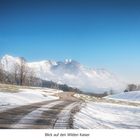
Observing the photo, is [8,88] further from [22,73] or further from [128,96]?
[128,96]

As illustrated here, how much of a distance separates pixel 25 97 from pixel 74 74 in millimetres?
990

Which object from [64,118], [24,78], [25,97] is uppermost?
[24,78]

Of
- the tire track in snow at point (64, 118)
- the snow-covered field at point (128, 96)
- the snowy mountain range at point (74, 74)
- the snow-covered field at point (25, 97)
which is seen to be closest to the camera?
the tire track in snow at point (64, 118)

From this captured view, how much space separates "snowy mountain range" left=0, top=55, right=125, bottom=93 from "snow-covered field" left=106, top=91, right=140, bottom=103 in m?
0.14

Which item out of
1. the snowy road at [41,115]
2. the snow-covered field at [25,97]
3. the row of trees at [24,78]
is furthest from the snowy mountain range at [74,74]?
the snowy road at [41,115]

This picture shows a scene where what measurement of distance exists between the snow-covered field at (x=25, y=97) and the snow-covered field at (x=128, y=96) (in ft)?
3.67

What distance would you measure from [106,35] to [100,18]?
0.32 metres

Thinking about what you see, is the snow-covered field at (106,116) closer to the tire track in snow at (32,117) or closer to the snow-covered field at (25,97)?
the tire track in snow at (32,117)

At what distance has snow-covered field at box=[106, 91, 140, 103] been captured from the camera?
382 inches

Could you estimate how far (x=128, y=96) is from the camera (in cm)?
976

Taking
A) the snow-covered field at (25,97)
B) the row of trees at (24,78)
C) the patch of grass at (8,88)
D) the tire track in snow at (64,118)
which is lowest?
the tire track in snow at (64,118)

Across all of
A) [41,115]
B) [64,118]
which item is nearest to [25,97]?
[41,115]

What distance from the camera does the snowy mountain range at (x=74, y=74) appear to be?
915 centimetres

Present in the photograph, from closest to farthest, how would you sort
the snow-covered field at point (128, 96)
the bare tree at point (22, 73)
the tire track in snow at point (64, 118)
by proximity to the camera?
the tire track in snow at point (64, 118) < the bare tree at point (22, 73) < the snow-covered field at point (128, 96)
